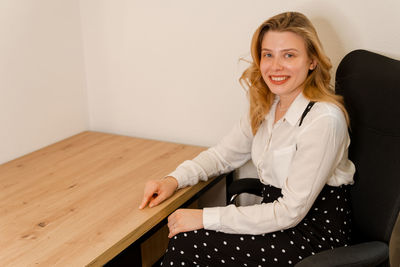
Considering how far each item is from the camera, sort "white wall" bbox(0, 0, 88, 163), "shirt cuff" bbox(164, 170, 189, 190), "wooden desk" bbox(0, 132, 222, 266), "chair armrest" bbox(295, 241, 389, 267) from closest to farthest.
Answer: "chair armrest" bbox(295, 241, 389, 267), "wooden desk" bbox(0, 132, 222, 266), "shirt cuff" bbox(164, 170, 189, 190), "white wall" bbox(0, 0, 88, 163)

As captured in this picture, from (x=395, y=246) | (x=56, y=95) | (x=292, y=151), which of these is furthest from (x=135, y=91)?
(x=395, y=246)

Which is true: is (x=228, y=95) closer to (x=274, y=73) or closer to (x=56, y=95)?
(x=274, y=73)

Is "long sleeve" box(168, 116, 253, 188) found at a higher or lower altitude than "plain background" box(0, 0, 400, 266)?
lower

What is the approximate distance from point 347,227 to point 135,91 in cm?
116

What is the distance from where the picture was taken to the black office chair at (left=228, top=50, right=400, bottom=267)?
1169mm

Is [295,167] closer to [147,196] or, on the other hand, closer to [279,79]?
[279,79]

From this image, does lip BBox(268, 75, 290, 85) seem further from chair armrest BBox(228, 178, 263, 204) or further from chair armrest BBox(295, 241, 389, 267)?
chair armrest BBox(295, 241, 389, 267)

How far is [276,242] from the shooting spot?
4.15ft

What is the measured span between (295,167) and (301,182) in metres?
0.05

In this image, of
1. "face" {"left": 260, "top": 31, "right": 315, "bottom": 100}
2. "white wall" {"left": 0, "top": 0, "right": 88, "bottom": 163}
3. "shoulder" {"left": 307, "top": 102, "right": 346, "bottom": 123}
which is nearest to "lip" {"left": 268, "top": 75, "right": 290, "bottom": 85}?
"face" {"left": 260, "top": 31, "right": 315, "bottom": 100}

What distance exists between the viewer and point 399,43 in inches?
57.7

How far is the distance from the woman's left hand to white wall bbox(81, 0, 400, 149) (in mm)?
606

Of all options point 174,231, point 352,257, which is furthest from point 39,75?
point 352,257

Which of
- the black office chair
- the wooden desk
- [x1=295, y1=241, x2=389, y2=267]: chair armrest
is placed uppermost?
the black office chair
